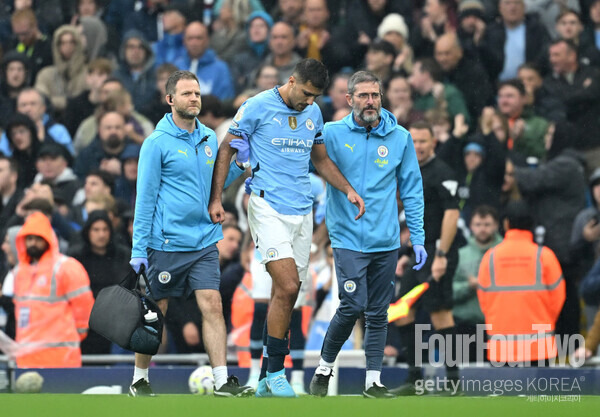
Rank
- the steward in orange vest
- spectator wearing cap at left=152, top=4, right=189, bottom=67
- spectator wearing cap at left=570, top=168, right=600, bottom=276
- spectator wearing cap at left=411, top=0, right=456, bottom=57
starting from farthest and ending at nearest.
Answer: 1. spectator wearing cap at left=152, top=4, right=189, bottom=67
2. spectator wearing cap at left=411, top=0, right=456, bottom=57
3. spectator wearing cap at left=570, top=168, right=600, bottom=276
4. the steward in orange vest

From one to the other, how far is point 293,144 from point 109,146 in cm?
693

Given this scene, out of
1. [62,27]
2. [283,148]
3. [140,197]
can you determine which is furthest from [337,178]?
[62,27]

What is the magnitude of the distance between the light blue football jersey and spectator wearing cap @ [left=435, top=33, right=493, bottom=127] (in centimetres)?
683

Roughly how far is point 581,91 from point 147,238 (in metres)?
7.37

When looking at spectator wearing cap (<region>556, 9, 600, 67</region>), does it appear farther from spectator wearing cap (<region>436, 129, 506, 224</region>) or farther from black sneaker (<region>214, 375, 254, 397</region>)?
black sneaker (<region>214, 375, 254, 397</region>)

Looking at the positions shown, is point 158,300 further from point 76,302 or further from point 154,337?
point 76,302

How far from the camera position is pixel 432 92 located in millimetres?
15891

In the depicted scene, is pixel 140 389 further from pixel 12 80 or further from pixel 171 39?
pixel 171 39

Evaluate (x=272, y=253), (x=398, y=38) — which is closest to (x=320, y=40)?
(x=398, y=38)

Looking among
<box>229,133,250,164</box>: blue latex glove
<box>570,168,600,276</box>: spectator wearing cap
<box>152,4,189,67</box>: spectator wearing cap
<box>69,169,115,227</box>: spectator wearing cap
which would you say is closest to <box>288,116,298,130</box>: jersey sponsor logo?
<box>229,133,250,164</box>: blue latex glove

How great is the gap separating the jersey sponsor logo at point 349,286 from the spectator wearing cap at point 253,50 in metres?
7.75

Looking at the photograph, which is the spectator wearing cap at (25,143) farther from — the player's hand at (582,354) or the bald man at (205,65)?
the player's hand at (582,354)

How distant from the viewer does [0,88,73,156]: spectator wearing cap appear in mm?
16781

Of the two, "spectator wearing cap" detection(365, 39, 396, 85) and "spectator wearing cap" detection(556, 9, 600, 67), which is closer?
"spectator wearing cap" detection(556, 9, 600, 67)
